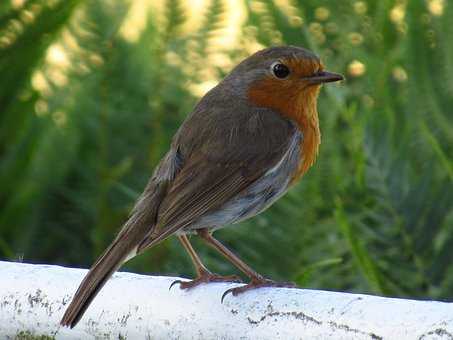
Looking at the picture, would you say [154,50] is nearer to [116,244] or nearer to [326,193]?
[326,193]

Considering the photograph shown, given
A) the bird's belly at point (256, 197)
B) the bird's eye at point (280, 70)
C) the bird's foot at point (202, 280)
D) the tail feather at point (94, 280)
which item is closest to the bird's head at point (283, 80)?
the bird's eye at point (280, 70)

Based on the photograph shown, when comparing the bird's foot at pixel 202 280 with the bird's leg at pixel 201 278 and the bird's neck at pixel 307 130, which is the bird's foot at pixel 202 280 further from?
the bird's neck at pixel 307 130

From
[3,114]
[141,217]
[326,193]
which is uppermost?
[141,217]

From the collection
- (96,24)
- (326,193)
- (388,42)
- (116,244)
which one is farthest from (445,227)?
(96,24)

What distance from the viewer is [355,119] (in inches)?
148

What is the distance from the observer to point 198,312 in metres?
2.26

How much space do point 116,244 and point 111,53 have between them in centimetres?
180

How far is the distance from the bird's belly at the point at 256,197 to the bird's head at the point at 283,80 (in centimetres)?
20

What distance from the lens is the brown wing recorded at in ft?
9.17

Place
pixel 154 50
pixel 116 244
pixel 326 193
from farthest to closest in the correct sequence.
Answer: pixel 154 50 < pixel 326 193 < pixel 116 244

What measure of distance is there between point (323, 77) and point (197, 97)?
47.6 inches

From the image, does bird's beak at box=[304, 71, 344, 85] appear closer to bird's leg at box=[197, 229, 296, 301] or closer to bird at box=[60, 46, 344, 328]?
bird at box=[60, 46, 344, 328]

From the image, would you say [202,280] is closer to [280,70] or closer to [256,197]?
[256,197]

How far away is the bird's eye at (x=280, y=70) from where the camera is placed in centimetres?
322
